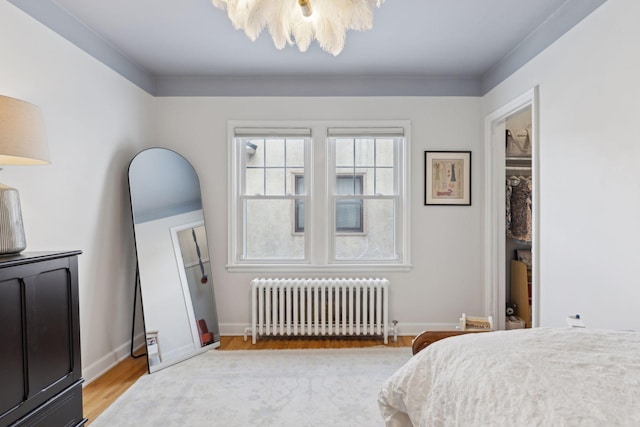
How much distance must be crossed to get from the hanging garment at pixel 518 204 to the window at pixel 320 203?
114 cm

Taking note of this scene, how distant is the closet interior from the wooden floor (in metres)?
1.31

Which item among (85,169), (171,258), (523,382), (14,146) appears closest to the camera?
(523,382)

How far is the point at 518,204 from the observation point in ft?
12.9

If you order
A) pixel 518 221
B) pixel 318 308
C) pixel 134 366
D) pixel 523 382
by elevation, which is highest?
pixel 518 221

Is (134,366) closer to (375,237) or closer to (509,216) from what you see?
(375,237)

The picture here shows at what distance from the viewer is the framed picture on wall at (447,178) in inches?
150

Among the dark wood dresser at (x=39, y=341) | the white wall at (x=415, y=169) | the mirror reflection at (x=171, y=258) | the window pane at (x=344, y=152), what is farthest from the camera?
the window pane at (x=344, y=152)

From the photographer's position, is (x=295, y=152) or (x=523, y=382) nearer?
(x=523, y=382)

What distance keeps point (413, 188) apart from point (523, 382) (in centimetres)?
296

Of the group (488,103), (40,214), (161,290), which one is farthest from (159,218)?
(488,103)

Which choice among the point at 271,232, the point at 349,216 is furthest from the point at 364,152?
the point at 271,232

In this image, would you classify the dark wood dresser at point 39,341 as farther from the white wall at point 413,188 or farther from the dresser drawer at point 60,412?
the white wall at point 413,188

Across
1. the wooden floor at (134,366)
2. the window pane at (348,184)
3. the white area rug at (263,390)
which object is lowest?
the wooden floor at (134,366)

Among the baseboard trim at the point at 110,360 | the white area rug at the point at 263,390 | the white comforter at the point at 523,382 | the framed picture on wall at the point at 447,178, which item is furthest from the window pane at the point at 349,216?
the white comforter at the point at 523,382
